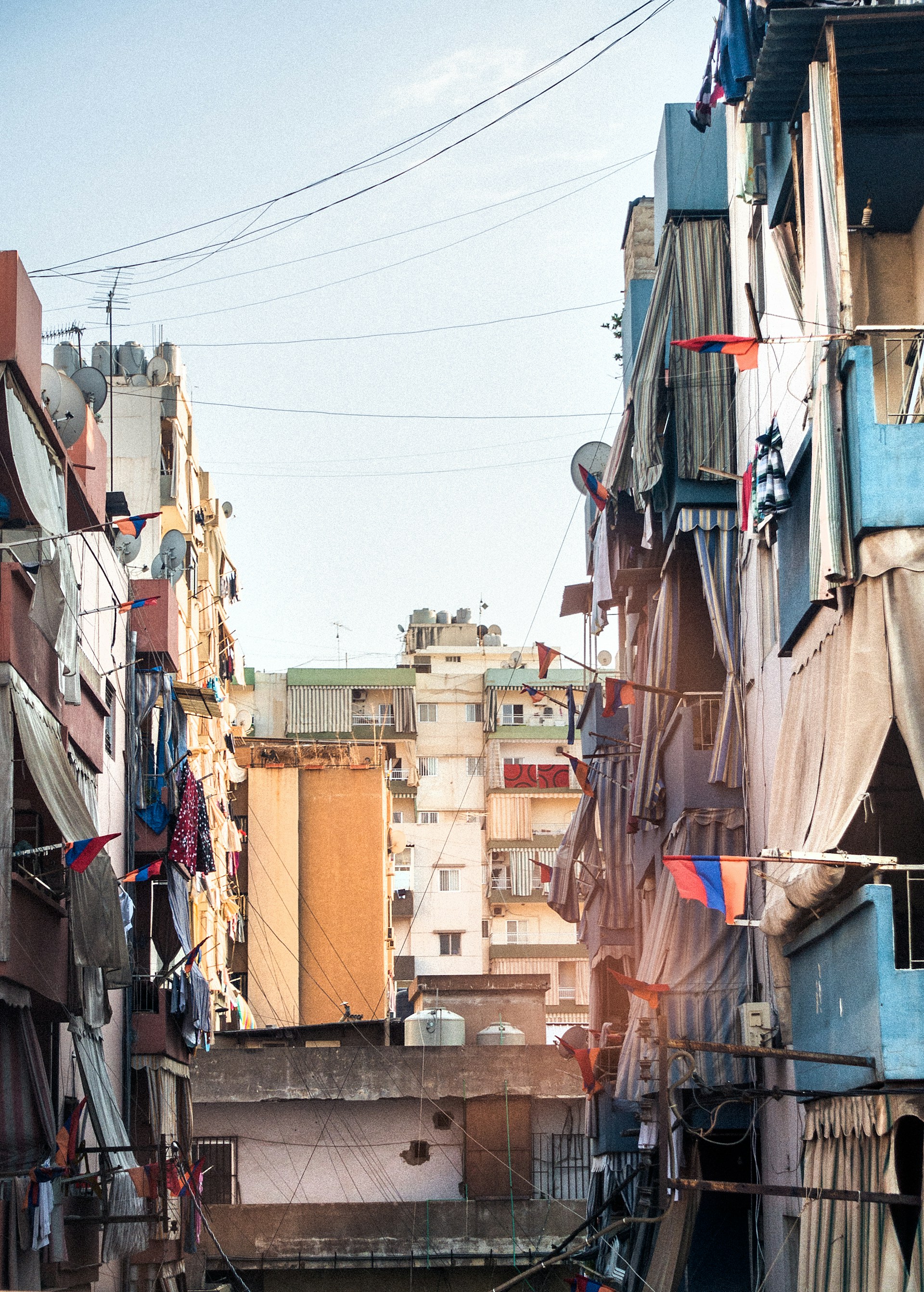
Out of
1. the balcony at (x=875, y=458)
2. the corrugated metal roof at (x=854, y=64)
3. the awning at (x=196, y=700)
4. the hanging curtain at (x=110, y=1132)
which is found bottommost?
the hanging curtain at (x=110, y=1132)

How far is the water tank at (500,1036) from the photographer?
3659 centimetres

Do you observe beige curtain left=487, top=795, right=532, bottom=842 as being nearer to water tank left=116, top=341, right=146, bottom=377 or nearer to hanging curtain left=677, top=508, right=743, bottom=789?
water tank left=116, top=341, right=146, bottom=377

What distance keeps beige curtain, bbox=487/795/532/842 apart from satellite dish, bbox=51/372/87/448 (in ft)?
161

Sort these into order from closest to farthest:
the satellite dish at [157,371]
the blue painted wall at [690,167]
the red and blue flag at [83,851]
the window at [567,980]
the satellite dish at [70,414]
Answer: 1. the red and blue flag at [83,851]
2. the blue painted wall at [690,167]
3. the satellite dish at [70,414]
4. the satellite dish at [157,371]
5. the window at [567,980]

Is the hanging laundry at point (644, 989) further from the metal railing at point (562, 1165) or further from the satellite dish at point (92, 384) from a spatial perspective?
the metal railing at point (562, 1165)

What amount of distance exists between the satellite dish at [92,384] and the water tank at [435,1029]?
57.4 feet

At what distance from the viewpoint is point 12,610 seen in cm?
1572

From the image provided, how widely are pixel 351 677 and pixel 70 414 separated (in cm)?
4926

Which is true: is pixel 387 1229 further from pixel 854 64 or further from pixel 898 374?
pixel 854 64

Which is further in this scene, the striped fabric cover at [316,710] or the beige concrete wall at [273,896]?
the striped fabric cover at [316,710]

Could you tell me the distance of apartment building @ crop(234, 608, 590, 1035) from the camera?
222 ft

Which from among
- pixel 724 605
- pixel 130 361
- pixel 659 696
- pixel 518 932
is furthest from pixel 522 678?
pixel 724 605

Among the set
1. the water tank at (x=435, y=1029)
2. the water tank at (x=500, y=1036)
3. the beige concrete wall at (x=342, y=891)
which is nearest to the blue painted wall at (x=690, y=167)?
the water tank at (x=500, y=1036)

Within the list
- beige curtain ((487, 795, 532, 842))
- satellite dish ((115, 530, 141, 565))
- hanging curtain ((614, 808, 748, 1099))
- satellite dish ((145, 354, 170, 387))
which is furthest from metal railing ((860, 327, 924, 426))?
beige curtain ((487, 795, 532, 842))
